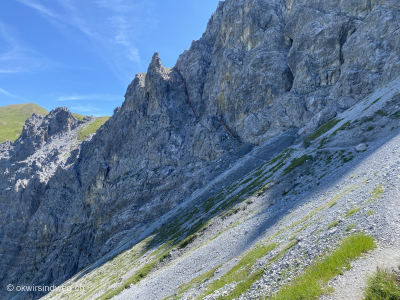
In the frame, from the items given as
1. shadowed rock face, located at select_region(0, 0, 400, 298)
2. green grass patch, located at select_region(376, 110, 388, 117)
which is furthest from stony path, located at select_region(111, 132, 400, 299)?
shadowed rock face, located at select_region(0, 0, 400, 298)

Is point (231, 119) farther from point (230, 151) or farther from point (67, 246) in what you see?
point (67, 246)

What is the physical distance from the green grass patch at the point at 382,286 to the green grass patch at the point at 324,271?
1891mm

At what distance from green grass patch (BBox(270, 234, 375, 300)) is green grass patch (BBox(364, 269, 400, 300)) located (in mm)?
1891

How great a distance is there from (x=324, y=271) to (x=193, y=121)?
418ft

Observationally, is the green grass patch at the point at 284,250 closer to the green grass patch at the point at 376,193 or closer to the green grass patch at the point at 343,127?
the green grass patch at the point at 376,193

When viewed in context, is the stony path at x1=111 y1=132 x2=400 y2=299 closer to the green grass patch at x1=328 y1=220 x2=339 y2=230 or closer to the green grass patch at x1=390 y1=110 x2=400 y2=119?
the green grass patch at x1=328 y1=220 x2=339 y2=230

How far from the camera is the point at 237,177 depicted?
3059 inches

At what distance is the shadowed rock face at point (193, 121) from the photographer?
8469cm

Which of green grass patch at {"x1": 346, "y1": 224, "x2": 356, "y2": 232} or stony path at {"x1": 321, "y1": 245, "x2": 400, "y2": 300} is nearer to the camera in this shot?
stony path at {"x1": 321, "y1": 245, "x2": 400, "y2": 300}

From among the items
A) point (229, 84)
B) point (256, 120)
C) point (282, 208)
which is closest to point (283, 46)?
point (229, 84)

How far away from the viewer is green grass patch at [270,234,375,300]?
1098 centimetres

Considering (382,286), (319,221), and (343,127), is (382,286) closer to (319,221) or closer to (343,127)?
(319,221)

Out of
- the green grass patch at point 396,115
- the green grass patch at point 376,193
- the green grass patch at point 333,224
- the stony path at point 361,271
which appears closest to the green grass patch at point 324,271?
the stony path at point 361,271

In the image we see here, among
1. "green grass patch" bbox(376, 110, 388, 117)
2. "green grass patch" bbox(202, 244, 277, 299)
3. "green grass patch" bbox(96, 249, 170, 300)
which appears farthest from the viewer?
"green grass patch" bbox(376, 110, 388, 117)
